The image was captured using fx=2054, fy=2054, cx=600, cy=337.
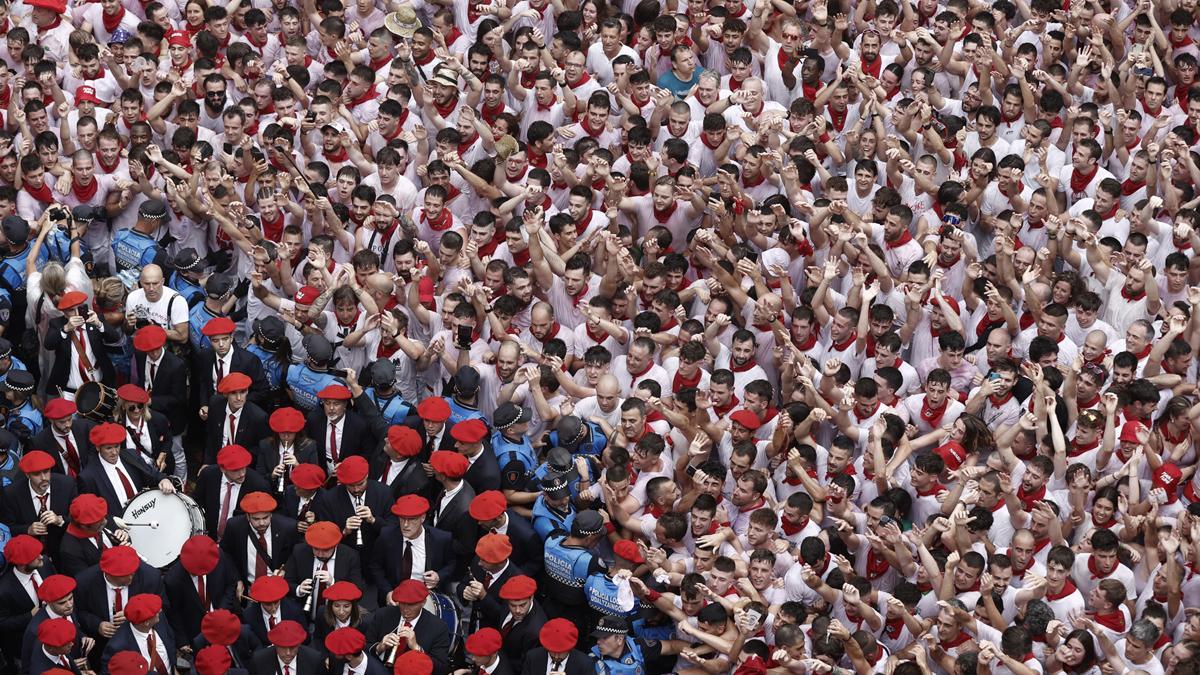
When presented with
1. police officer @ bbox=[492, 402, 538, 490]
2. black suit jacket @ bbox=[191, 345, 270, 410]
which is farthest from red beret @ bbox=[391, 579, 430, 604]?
black suit jacket @ bbox=[191, 345, 270, 410]

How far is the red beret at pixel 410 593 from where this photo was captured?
14.6 metres

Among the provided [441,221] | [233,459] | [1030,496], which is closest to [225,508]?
[233,459]

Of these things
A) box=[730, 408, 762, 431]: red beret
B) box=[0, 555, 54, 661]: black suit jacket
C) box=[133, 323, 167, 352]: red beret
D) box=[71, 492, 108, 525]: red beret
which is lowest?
box=[0, 555, 54, 661]: black suit jacket

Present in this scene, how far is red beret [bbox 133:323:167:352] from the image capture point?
1656 cm

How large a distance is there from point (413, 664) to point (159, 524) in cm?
251

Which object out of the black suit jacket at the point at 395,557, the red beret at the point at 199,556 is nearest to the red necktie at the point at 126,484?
the red beret at the point at 199,556

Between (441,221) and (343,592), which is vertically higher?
(441,221)

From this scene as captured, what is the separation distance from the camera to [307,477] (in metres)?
15.6

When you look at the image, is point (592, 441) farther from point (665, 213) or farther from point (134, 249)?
point (134, 249)

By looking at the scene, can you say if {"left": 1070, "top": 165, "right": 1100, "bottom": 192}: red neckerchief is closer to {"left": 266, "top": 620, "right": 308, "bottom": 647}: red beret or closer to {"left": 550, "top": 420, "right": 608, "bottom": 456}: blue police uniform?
{"left": 550, "top": 420, "right": 608, "bottom": 456}: blue police uniform

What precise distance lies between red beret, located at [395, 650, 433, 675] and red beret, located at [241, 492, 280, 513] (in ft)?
5.87

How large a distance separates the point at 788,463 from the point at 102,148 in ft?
22.7

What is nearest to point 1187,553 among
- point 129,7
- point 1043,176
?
point 1043,176

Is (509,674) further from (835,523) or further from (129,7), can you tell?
(129,7)
